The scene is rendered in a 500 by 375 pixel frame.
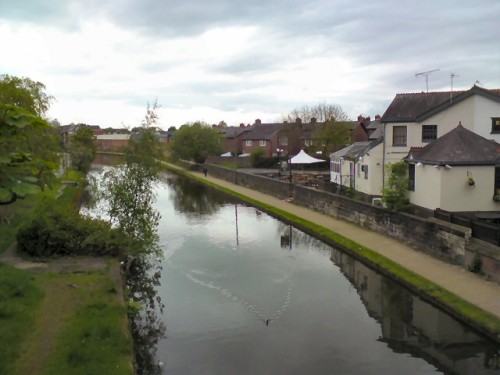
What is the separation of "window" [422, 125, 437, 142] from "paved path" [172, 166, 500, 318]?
22.3 ft

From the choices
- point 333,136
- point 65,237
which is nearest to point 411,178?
point 65,237

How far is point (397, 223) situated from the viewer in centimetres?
2339

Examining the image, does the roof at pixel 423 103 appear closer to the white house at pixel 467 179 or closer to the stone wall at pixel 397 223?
the white house at pixel 467 179

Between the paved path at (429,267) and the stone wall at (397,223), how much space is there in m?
0.35

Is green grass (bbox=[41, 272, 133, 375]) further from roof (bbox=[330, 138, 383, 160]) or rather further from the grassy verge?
roof (bbox=[330, 138, 383, 160])

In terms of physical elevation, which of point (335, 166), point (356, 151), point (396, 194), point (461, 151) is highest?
point (461, 151)

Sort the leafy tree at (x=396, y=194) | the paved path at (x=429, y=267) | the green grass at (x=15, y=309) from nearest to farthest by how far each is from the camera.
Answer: the green grass at (x=15, y=309), the paved path at (x=429, y=267), the leafy tree at (x=396, y=194)

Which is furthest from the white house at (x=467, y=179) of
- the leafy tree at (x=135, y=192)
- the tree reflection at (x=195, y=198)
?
the tree reflection at (x=195, y=198)

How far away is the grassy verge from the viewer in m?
13.4

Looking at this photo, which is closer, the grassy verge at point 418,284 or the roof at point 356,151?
the grassy verge at point 418,284

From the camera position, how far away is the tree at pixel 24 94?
30.3 meters

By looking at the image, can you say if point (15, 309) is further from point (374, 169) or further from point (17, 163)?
point (374, 169)

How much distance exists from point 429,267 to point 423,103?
48.8 feet

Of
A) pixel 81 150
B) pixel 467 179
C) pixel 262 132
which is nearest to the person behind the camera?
pixel 467 179
